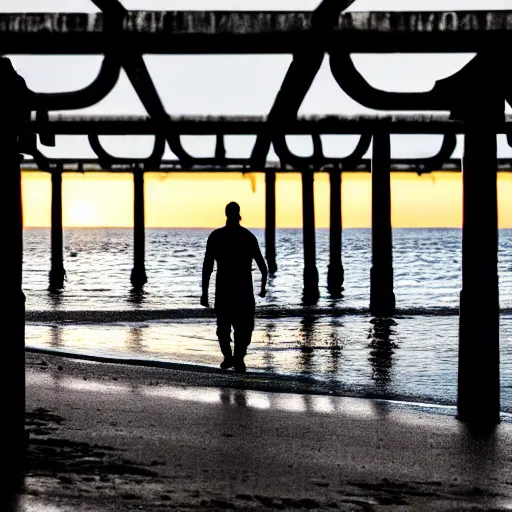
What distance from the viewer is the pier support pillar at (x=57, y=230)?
2673cm

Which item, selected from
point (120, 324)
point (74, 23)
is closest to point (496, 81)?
point (74, 23)

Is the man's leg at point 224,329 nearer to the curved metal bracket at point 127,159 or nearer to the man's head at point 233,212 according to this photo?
the man's head at point 233,212

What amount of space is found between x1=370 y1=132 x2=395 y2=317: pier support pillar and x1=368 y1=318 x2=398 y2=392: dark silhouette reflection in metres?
0.33

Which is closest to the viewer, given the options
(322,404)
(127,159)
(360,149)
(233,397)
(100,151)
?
(322,404)

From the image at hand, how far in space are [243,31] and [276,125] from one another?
4.61 metres

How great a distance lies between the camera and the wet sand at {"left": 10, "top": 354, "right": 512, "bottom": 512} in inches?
211

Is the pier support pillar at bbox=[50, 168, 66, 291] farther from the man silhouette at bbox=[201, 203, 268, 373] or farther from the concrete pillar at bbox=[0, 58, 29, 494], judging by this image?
the concrete pillar at bbox=[0, 58, 29, 494]

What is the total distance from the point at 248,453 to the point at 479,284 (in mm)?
2269

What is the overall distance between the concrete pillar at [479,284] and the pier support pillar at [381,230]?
988 cm

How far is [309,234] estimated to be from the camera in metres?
24.7

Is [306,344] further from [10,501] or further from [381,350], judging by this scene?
[10,501]

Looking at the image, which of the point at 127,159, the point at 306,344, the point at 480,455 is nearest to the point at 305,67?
the point at 480,455

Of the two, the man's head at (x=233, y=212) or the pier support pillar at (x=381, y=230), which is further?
the pier support pillar at (x=381, y=230)

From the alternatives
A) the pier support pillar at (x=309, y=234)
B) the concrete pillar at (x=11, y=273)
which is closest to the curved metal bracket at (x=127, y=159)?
the concrete pillar at (x=11, y=273)
